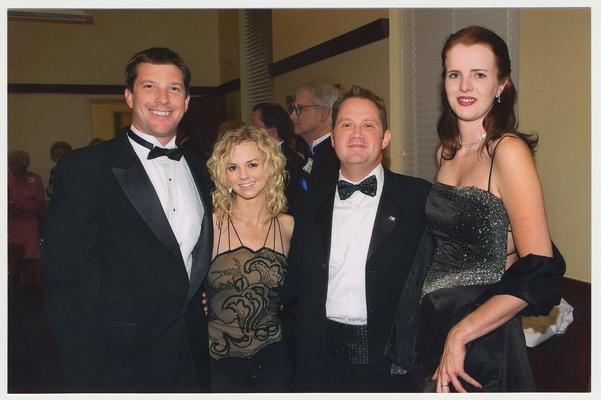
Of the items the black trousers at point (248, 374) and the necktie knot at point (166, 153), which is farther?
the black trousers at point (248, 374)

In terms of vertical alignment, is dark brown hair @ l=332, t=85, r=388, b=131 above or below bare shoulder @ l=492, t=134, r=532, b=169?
above

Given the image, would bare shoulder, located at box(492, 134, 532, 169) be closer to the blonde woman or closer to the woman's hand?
the woman's hand

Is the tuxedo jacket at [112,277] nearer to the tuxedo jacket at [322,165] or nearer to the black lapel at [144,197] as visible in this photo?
the black lapel at [144,197]

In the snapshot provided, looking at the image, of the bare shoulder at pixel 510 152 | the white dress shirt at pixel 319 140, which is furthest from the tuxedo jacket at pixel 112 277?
the white dress shirt at pixel 319 140

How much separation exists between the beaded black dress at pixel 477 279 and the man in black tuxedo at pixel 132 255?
0.95 metres

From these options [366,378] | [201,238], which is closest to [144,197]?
[201,238]

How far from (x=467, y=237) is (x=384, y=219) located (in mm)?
371

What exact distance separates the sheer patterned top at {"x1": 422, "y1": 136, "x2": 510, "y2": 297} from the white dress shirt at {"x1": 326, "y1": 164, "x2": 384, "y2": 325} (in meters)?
0.27

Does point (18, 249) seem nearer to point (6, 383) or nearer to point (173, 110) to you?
point (6, 383)

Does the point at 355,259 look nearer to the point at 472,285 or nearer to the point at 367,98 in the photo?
the point at 472,285

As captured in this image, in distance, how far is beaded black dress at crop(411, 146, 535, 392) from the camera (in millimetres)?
1857

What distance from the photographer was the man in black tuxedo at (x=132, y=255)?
2.01 meters

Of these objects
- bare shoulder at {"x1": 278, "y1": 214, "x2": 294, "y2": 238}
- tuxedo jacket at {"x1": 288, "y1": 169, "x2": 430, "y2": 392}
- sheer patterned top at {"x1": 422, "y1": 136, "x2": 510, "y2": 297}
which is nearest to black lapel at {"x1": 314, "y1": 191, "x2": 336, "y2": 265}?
tuxedo jacket at {"x1": 288, "y1": 169, "x2": 430, "y2": 392}

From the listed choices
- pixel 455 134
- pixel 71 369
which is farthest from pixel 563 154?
pixel 71 369
